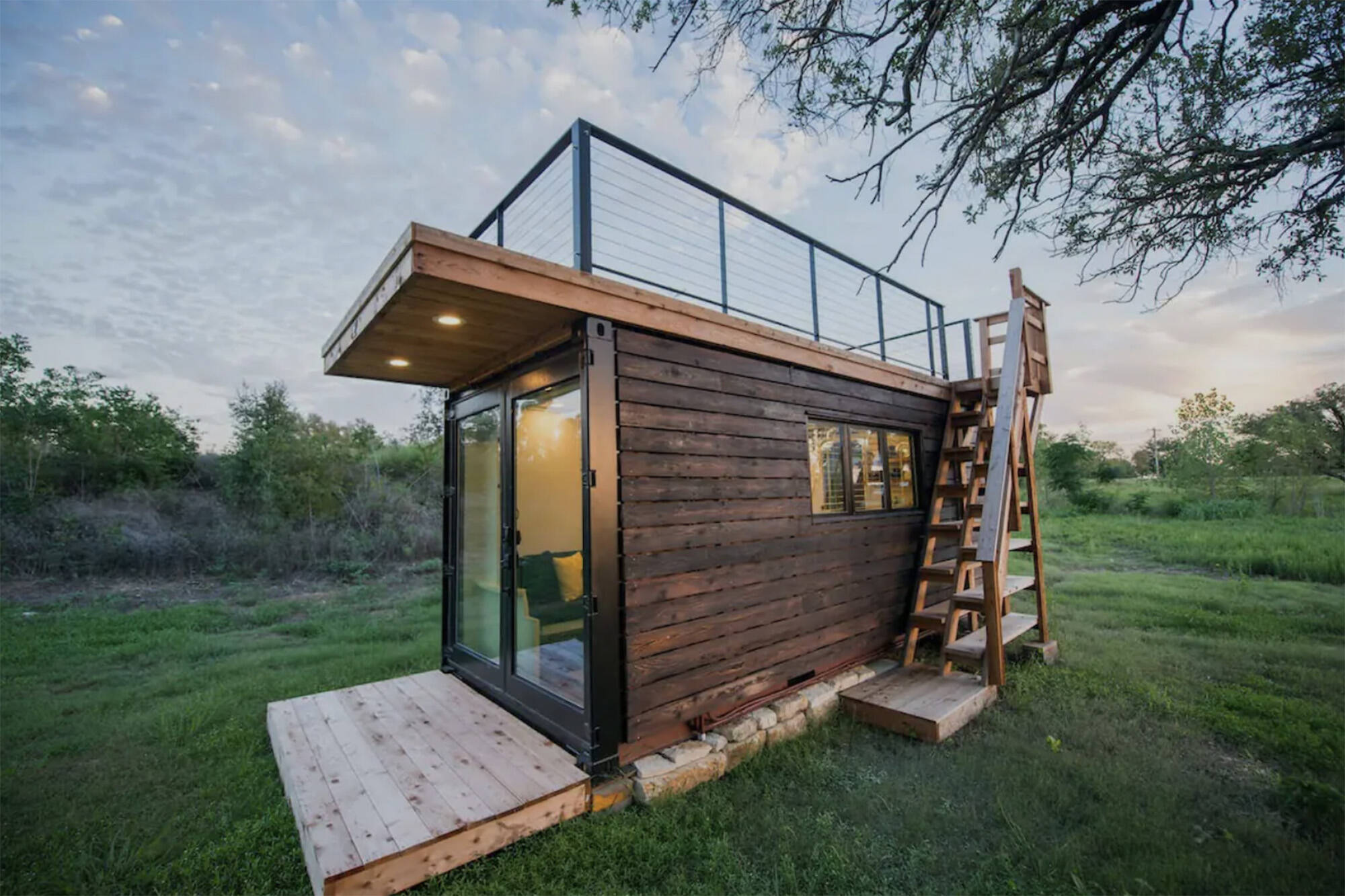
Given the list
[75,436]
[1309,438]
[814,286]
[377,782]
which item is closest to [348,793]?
[377,782]

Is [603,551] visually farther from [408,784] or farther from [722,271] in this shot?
[722,271]

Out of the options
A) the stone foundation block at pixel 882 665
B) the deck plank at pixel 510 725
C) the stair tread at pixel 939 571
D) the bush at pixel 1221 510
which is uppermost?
the stair tread at pixel 939 571

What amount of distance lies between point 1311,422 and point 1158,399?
10.6 feet

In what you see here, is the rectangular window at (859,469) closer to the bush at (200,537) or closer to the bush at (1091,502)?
the bush at (200,537)

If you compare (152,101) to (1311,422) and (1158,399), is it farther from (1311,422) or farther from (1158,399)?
(1311,422)

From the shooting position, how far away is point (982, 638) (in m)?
4.38

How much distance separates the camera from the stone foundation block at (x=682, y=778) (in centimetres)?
273

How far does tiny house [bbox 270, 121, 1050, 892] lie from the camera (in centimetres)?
277

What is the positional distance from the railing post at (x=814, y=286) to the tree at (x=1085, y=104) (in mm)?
1088

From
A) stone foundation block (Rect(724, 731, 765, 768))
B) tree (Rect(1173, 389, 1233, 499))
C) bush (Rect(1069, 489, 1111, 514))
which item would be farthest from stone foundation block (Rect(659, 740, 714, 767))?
bush (Rect(1069, 489, 1111, 514))

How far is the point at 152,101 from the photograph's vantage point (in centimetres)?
593

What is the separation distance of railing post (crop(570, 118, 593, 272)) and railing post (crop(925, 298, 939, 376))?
439cm

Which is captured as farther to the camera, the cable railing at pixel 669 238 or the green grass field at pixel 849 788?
the cable railing at pixel 669 238

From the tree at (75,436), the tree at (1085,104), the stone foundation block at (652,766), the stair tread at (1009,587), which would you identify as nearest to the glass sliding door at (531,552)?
the stone foundation block at (652,766)
